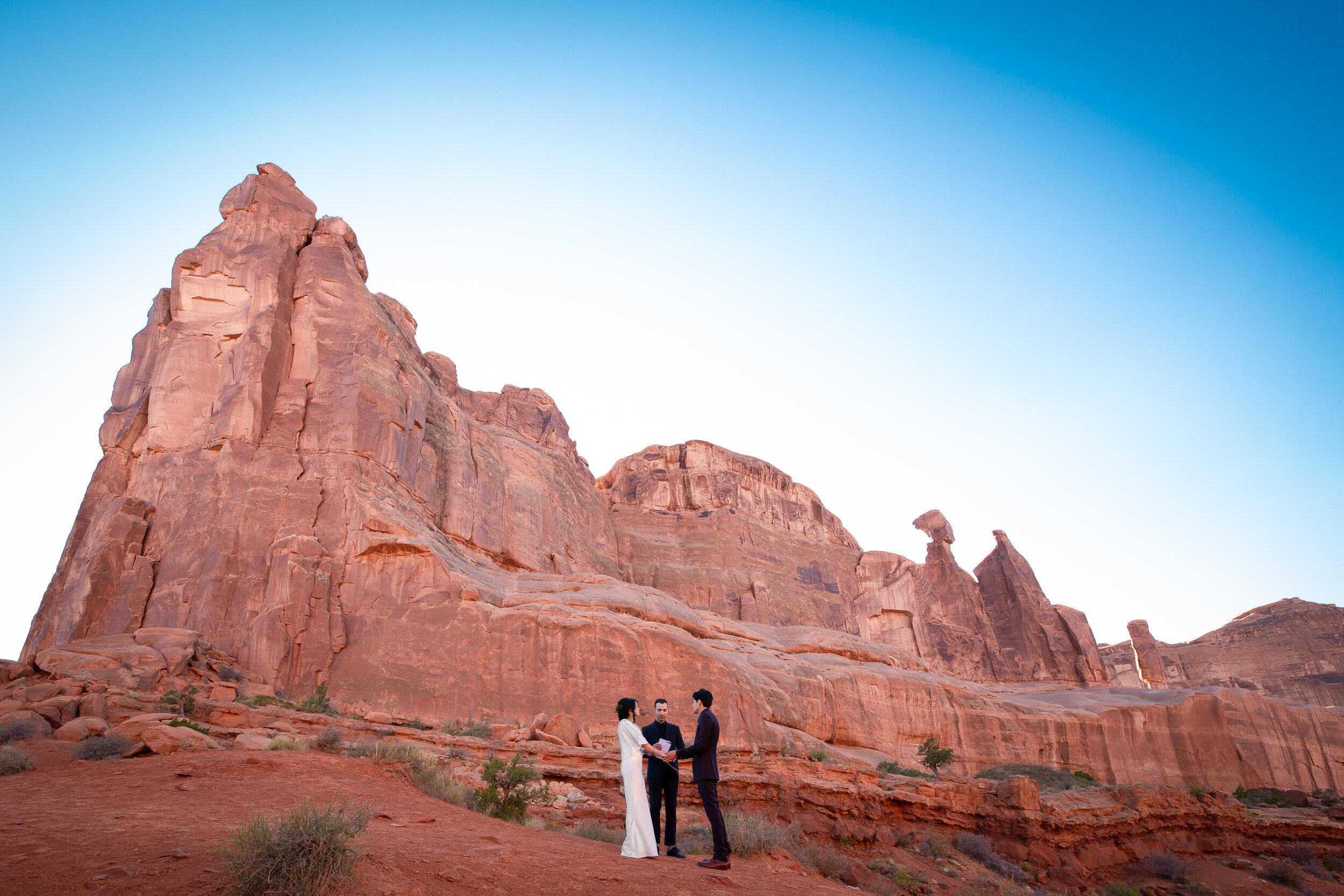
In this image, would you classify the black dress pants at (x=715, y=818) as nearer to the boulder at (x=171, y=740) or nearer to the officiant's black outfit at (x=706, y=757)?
the officiant's black outfit at (x=706, y=757)

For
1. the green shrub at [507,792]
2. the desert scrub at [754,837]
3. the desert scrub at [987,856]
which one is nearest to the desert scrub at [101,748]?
the green shrub at [507,792]

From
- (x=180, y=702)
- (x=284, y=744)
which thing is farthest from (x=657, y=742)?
(x=180, y=702)

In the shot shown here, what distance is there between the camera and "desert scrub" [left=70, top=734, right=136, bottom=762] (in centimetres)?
1082

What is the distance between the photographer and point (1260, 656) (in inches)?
3034

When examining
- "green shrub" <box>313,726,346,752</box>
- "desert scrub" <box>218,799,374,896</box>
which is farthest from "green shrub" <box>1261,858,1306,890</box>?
"desert scrub" <box>218,799,374,896</box>

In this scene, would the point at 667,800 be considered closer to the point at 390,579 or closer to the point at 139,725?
the point at 139,725

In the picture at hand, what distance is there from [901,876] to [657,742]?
609 cm

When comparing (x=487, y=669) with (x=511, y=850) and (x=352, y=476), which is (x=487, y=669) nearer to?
(x=352, y=476)

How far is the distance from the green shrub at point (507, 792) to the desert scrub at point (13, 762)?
19.6 ft

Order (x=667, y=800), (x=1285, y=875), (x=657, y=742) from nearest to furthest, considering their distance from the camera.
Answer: (x=657, y=742) < (x=667, y=800) < (x=1285, y=875)

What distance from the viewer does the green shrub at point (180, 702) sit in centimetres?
1487

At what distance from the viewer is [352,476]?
27594 millimetres

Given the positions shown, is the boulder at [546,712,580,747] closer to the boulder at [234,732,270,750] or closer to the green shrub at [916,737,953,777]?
the boulder at [234,732,270,750]

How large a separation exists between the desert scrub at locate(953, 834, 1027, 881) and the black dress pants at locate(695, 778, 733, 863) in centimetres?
900
